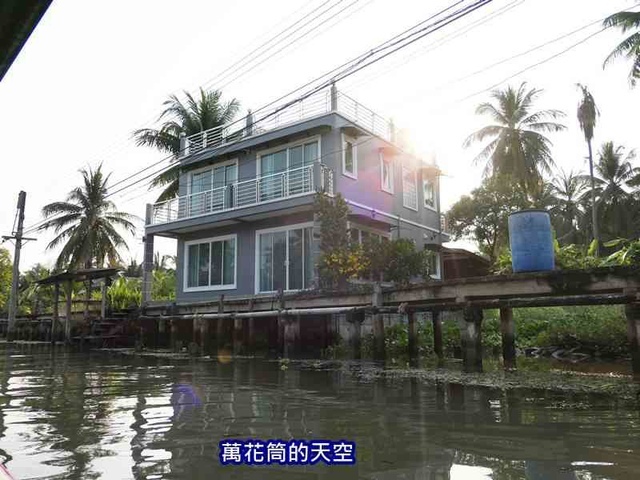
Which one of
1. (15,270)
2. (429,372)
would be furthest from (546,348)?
(15,270)

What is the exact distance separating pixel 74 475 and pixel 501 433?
3561 mm

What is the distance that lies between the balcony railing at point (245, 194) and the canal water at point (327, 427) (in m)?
9.32

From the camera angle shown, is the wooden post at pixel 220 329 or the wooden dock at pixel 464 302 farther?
the wooden post at pixel 220 329

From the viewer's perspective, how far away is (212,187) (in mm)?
21672

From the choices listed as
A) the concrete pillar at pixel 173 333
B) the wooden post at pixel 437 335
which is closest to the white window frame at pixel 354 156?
the wooden post at pixel 437 335

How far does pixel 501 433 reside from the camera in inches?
189

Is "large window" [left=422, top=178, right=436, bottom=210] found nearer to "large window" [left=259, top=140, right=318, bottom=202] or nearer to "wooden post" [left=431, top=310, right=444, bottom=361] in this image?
"large window" [left=259, top=140, right=318, bottom=202]

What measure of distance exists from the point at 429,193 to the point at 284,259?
368 inches

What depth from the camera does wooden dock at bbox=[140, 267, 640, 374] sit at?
8.59 m

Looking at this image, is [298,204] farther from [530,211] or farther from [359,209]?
[530,211]

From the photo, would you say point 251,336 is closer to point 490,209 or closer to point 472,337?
point 472,337

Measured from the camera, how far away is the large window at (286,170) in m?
18.2

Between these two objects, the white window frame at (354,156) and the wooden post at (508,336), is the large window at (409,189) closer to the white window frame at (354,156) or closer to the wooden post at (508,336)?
the white window frame at (354,156)

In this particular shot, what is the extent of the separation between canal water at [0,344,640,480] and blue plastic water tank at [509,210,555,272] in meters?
2.19
